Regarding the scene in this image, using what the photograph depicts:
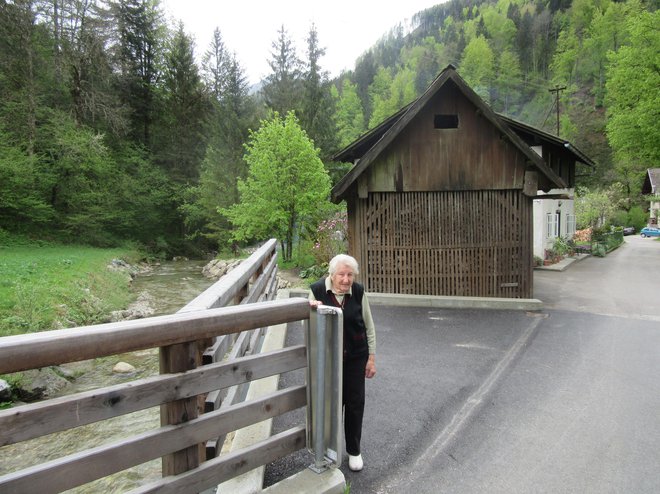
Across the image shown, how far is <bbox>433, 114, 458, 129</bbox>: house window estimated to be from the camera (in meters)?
11.6

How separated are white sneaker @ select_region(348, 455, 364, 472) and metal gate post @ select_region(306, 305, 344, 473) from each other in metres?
0.57

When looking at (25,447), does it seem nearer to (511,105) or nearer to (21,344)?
(21,344)

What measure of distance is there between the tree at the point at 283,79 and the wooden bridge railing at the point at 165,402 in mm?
37105

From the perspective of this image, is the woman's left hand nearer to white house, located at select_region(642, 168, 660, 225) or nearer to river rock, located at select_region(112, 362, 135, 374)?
river rock, located at select_region(112, 362, 135, 374)

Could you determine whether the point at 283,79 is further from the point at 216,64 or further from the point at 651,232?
the point at 651,232

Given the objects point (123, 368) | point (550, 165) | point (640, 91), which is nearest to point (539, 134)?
point (550, 165)

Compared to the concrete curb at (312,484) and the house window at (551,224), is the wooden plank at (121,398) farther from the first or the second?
the house window at (551,224)

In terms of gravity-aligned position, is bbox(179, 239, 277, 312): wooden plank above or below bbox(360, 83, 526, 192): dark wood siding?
below

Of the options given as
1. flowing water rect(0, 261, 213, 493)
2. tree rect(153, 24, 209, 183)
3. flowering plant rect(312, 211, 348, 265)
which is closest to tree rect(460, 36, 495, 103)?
tree rect(153, 24, 209, 183)

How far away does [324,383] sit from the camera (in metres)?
3.08

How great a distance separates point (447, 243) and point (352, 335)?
8.40 meters

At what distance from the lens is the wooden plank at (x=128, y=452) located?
6.18ft

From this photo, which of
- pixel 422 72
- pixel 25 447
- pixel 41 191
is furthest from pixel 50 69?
pixel 422 72

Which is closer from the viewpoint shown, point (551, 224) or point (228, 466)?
point (228, 466)
